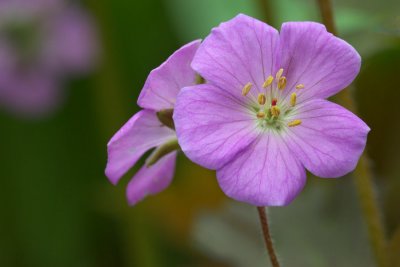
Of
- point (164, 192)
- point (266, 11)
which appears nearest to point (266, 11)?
point (266, 11)

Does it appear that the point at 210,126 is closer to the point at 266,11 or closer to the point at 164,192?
the point at 266,11

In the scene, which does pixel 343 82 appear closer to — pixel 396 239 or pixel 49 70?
pixel 396 239

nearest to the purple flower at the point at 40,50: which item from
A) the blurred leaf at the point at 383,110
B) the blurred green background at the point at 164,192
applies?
the blurred green background at the point at 164,192

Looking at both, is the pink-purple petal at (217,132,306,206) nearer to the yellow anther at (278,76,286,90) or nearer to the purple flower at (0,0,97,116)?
the yellow anther at (278,76,286,90)

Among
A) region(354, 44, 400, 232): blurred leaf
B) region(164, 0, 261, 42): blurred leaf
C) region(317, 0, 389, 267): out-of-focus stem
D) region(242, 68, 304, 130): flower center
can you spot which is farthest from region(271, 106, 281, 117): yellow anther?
region(164, 0, 261, 42): blurred leaf

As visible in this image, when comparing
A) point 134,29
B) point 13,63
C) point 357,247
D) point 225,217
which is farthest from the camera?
point 134,29

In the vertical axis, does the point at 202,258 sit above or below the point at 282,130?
below

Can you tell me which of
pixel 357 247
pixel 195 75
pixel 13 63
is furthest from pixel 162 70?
pixel 13 63
